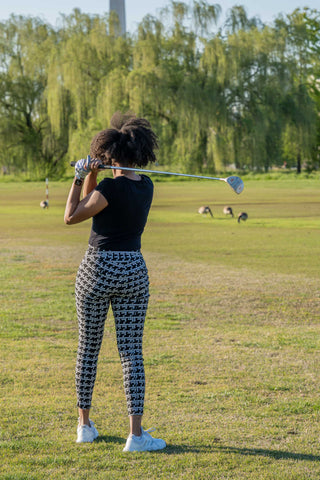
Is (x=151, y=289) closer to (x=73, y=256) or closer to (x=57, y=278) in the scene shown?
(x=57, y=278)

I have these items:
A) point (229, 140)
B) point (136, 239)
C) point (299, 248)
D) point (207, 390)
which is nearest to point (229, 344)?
point (207, 390)

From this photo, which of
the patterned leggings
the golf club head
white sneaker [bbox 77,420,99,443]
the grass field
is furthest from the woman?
the golf club head

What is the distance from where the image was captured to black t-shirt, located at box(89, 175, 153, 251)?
162 inches

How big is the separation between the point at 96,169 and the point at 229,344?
354cm

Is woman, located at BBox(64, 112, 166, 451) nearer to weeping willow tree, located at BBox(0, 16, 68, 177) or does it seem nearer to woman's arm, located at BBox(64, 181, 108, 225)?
woman's arm, located at BBox(64, 181, 108, 225)

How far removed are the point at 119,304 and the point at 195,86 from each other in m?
38.1

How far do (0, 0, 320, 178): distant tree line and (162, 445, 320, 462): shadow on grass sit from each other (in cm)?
3657

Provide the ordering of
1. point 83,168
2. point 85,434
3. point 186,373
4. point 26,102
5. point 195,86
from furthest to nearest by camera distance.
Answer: point 26,102 → point 195,86 → point 186,373 → point 85,434 → point 83,168

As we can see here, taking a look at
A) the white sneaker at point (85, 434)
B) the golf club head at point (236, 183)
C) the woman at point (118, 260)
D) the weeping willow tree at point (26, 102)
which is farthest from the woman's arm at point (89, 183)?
the weeping willow tree at point (26, 102)

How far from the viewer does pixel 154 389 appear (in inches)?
225

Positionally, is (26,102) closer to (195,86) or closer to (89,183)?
(195,86)

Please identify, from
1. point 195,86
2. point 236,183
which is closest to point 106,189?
point 236,183

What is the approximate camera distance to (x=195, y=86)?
41188mm

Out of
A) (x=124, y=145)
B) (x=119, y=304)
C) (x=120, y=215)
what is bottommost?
(x=119, y=304)
